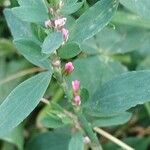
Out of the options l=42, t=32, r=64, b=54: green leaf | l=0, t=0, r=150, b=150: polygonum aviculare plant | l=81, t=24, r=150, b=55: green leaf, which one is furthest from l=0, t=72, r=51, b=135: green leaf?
l=81, t=24, r=150, b=55: green leaf

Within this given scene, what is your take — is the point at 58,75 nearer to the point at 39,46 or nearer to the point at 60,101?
the point at 39,46

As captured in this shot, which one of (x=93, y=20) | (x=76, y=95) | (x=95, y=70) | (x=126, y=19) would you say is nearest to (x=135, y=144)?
(x=95, y=70)

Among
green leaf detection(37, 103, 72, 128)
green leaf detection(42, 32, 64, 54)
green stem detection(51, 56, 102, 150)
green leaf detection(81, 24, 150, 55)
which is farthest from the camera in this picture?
green leaf detection(81, 24, 150, 55)

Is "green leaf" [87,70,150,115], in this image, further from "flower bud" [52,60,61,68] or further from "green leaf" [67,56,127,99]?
"green leaf" [67,56,127,99]

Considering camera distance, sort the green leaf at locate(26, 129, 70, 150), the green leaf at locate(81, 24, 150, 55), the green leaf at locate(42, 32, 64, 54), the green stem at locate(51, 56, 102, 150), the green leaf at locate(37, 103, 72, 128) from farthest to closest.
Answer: the green leaf at locate(81, 24, 150, 55) < the green leaf at locate(26, 129, 70, 150) < the green leaf at locate(37, 103, 72, 128) < the green stem at locate(51, 56, 102, 150) < the green leaf at locate(42, 32, 64, 54)

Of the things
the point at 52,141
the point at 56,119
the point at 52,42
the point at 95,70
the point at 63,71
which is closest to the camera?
the point at 52,42

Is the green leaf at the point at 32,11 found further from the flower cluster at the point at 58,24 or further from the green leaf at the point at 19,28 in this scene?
the green leaf at the point at 19,28

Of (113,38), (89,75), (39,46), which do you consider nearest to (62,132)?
(89,75)

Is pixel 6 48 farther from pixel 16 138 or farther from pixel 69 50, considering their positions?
pixel 69 50
